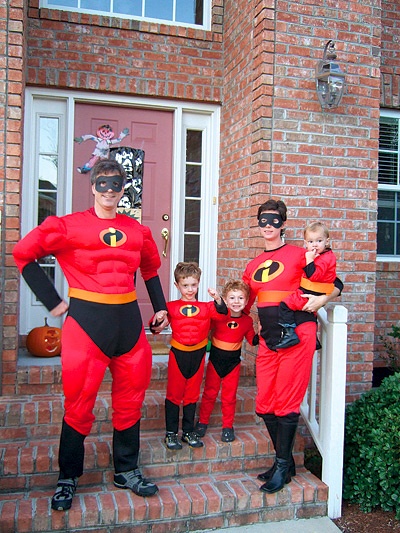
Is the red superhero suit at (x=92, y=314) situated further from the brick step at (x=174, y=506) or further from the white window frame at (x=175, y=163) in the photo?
the white window frame at (x=175, y=163)

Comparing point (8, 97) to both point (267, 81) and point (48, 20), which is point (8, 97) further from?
point (267, 81)

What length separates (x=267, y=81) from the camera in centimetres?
424

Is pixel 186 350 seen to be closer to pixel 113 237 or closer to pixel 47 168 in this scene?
pixel 113 237

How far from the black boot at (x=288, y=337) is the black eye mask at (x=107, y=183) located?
127 centimetres

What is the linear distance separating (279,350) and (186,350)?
59 centimetres

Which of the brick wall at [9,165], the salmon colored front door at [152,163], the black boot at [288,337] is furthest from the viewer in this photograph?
the salmon colored front door at [152,163]

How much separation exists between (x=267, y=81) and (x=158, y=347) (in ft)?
7.85

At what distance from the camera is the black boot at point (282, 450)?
3303 mm

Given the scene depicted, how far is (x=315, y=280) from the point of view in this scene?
3246 millimetres

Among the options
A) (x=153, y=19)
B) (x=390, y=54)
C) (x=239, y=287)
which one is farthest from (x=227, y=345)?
(x=390, y=54)

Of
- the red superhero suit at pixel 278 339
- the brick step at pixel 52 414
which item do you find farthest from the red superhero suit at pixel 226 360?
the brick step at pixel 52 414

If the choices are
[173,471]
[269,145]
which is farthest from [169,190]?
[173,471]

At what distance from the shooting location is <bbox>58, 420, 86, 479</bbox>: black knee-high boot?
294 cm

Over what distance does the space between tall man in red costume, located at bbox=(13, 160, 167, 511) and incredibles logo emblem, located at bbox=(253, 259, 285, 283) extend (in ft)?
2.54
